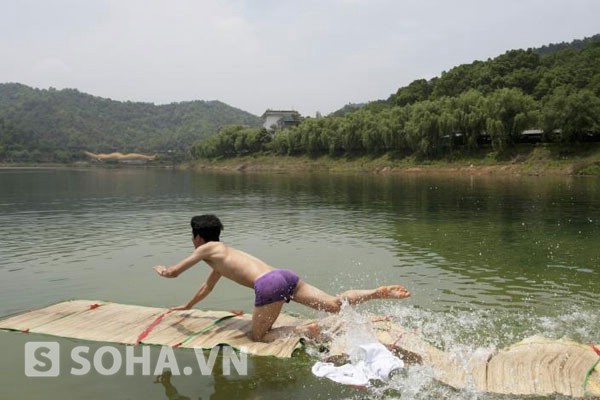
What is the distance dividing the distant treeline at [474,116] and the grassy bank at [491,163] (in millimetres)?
1950

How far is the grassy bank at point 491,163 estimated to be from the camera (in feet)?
213

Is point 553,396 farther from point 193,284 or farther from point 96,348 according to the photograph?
point 193,284

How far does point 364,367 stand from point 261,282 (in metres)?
2.17

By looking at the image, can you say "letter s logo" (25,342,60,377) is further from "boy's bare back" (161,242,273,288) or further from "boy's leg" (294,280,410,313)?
"boy's leg" (294,280,410,313)

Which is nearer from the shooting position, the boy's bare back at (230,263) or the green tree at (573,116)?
the boy's bare back at (230,263)

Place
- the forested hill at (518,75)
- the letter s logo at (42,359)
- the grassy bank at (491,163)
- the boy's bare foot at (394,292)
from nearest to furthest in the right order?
the boy's bare foot at (394,292) → the letter s logo at (42,359) → the grassy bank at (491,163) → the forested hill at (518,75)

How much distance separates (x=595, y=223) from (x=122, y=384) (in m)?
22.7

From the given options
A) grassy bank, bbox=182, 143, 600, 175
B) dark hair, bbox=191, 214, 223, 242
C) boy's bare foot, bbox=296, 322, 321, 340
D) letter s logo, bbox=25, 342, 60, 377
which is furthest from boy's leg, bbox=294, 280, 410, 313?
grassy bank, bbox=182, 143, 600, 175

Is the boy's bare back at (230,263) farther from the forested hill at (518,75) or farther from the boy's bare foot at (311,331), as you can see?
the forested hill at (518,75)

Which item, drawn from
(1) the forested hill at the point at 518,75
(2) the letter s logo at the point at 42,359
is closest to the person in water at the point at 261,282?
(2) the letter s logo at the point at 42,359

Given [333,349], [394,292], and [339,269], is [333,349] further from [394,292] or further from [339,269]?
[339,269]

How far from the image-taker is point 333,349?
850 centimetres

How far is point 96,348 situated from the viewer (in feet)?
29.4

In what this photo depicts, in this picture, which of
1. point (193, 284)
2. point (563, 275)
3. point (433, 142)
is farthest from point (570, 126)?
point (193, 284)
